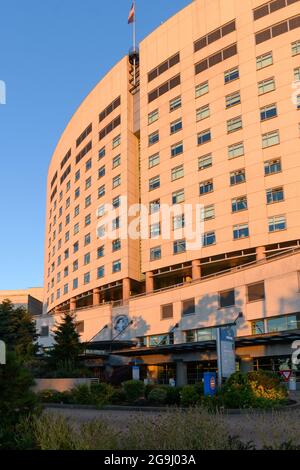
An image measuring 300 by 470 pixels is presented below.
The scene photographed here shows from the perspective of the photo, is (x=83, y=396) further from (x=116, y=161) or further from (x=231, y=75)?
(x=116, y=161)

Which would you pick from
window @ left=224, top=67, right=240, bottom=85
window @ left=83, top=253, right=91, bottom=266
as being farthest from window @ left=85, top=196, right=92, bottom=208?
window @ left=224, top=67, right=240, bottom=85

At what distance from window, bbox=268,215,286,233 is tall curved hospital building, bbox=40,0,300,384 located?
0.39 feet

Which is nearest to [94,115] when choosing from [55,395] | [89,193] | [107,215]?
[89,193]

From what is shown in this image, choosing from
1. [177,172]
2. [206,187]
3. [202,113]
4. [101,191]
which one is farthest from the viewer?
[101,191]

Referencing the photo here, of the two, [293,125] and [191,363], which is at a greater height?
[293,125]

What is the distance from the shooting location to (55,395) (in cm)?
2870

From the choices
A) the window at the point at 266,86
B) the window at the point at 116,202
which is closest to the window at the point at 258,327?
the window at the point at 266,86

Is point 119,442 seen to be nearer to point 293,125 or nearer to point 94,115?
point 293,125

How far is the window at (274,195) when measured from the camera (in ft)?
156

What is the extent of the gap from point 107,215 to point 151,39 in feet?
80.1

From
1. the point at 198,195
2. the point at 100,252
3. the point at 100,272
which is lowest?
the point at 100,272

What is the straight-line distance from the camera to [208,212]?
5312 centimetres

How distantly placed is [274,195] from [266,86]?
12.3 m

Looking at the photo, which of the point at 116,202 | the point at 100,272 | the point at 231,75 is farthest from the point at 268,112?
the point at 100,272
